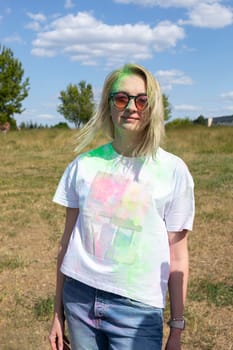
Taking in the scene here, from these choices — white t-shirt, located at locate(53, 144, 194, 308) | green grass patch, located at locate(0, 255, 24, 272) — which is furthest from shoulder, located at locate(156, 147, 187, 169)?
green grass patch, located at locate(0, 255, 24, 272)

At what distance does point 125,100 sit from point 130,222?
41cm

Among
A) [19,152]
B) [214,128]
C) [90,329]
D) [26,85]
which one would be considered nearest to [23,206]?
[90,329]

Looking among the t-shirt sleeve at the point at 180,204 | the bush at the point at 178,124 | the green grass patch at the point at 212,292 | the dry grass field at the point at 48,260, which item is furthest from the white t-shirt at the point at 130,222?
the bush at the point at 178,124

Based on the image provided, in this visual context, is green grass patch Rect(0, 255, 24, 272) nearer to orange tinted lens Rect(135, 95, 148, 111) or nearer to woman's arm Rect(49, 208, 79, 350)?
woman's arm Rect(49, 208, 79, 350)

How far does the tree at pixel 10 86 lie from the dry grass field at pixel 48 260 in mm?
20460

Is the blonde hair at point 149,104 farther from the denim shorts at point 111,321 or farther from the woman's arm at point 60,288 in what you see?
the denim shorts at point 111,321

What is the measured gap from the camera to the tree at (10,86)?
32375 millimetres

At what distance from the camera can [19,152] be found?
21.0 meters

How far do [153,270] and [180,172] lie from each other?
0.34 meters

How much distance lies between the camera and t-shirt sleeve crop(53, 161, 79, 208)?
1684 mm

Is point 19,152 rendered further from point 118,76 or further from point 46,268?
point 118,76

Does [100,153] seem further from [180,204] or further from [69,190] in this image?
[180,204]

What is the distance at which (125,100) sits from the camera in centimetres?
159

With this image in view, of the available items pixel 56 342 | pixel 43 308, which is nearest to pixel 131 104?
pixel 56 342
